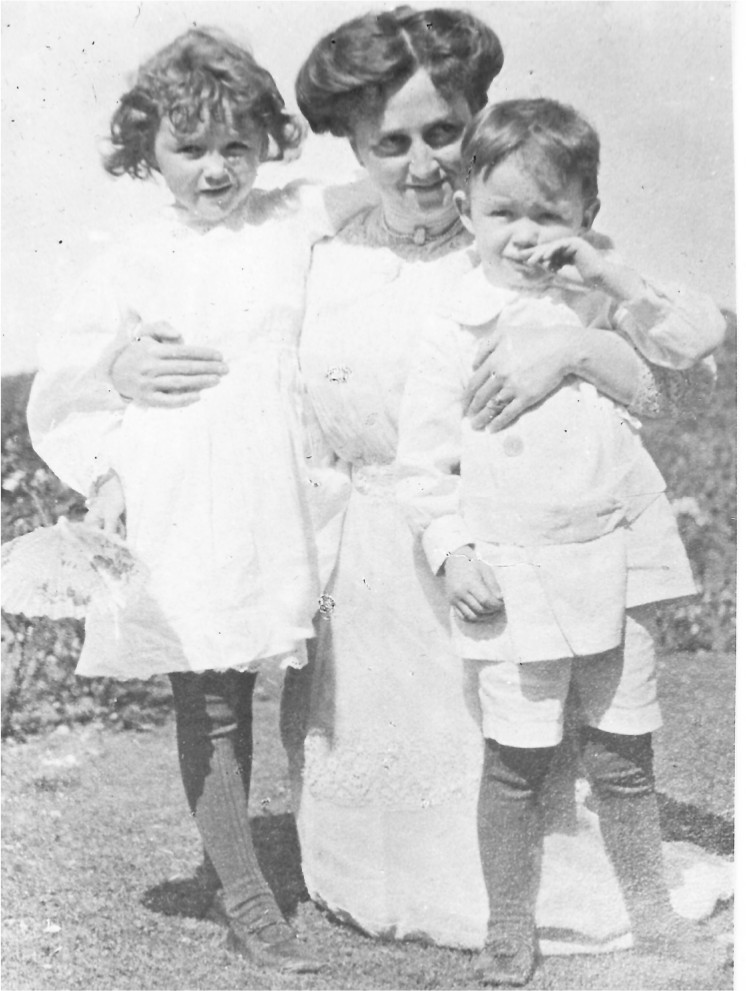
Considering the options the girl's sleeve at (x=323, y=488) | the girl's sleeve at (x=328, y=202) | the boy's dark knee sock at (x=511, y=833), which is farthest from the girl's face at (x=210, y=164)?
the boy's dark knee sock at (x=511, y=833)

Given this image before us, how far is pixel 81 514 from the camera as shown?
3643mm

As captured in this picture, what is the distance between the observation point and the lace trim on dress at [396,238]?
3395 mm

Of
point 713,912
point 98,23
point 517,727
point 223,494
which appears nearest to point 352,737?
point 517,727

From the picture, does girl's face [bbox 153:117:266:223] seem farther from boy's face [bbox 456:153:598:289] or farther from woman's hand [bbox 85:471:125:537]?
woman's hand [bbox 85:471:125:537]

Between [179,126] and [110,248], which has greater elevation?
[179,126]

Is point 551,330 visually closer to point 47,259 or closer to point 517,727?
point 517,727

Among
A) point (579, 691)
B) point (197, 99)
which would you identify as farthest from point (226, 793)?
point (197, 99)

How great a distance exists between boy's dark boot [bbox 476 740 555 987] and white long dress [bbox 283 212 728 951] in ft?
0.15

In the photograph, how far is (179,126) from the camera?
3365 millimetres

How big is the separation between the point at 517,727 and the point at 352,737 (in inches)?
17.4

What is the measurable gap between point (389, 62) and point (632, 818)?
1.95m

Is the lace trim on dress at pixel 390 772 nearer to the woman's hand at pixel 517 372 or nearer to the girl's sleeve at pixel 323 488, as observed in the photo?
the girl's sleeve at pixel 323 488

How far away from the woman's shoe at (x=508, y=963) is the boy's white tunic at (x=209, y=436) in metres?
0.92

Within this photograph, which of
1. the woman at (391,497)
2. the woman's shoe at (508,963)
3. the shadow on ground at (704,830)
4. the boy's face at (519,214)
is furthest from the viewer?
the shadow on ground at (704,830)
